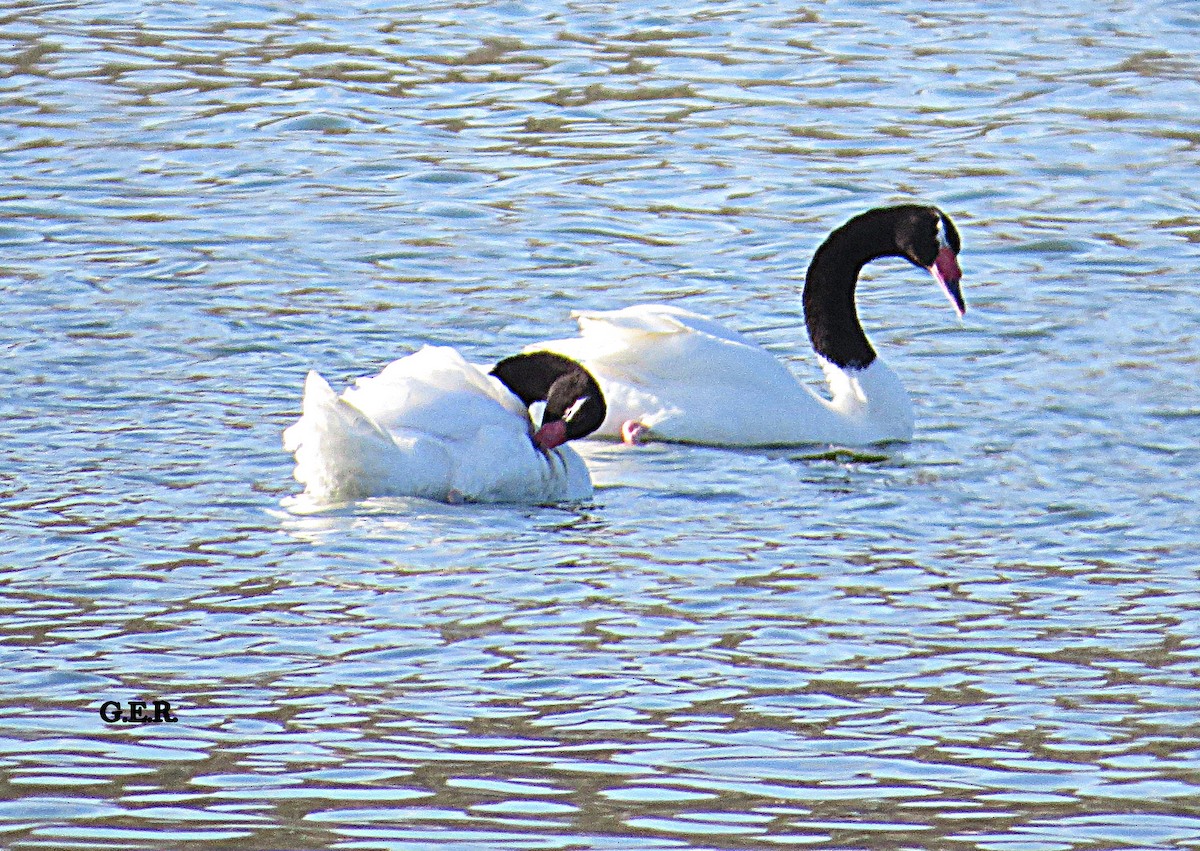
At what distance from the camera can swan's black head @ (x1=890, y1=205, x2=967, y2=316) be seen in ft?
37.1

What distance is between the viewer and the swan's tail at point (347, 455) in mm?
9008

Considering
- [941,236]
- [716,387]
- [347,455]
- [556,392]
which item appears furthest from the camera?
[941,236]

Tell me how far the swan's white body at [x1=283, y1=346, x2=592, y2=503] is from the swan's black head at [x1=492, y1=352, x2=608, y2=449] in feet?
0.25

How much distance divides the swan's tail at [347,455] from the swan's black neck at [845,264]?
Result: 2756mm

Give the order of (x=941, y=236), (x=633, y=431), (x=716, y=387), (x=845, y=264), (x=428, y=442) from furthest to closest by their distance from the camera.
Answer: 1. (x=845, y=264)
2. (x=941, y=236)
3. (x=633, y=431)
4. (x=716, y=387)
5. (x=428, y=442)

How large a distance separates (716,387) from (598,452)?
589mm

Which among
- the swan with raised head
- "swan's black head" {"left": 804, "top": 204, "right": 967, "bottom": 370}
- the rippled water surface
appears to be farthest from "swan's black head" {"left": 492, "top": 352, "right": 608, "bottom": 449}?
"swan's black head" {"left": 804, "top": 204, "right": 967, "bottom": 370}

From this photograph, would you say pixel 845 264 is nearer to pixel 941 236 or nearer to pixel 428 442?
pixel 941 236

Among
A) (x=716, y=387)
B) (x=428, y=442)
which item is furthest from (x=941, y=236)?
(x=428, y=442)

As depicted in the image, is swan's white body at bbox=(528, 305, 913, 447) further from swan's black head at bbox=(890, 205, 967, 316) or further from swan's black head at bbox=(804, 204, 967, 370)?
swan's black head at bbox=(890, 205, 967, 316)

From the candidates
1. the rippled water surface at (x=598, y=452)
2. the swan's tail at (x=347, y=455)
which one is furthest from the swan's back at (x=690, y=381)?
the swan's tail at (x=347, y=455)

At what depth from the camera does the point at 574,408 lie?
972cm

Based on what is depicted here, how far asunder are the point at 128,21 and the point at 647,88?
420cm

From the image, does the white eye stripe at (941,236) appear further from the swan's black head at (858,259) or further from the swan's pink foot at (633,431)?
the swan's pink foot at (633,431)
